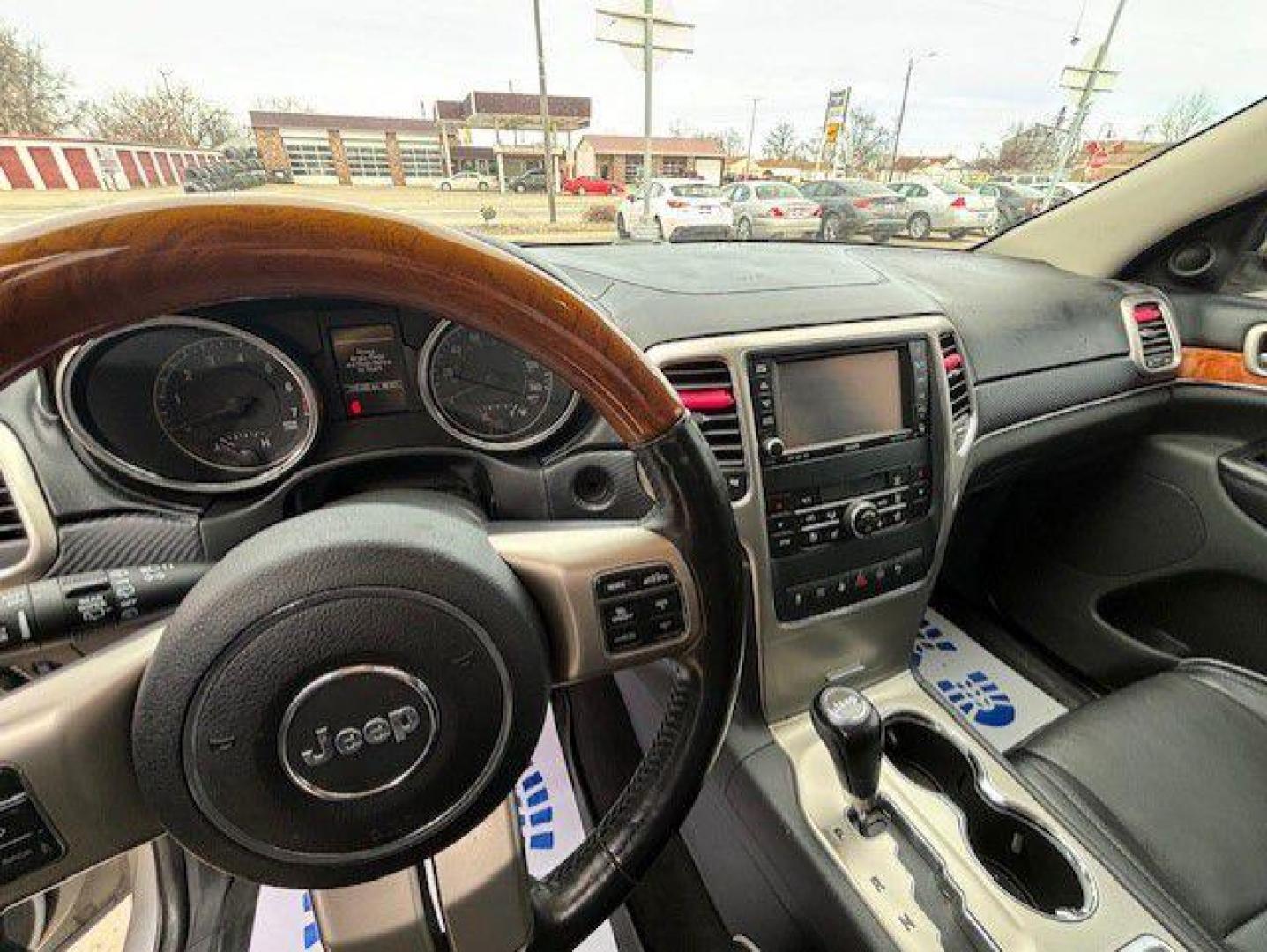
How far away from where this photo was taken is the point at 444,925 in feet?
2.29

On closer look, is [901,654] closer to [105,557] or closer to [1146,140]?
[105,557]

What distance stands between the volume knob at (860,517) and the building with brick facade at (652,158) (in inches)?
62.8

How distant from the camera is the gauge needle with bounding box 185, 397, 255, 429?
3.57 ft

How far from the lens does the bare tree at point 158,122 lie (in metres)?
1.32

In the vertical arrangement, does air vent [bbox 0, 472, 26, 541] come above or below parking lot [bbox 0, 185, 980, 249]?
below

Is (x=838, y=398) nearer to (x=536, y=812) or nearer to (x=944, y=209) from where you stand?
(x=536, y=812)

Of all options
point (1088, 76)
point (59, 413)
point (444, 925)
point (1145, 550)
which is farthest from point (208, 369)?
point (1088, 76)

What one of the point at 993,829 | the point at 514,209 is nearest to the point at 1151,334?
the point at 993,829

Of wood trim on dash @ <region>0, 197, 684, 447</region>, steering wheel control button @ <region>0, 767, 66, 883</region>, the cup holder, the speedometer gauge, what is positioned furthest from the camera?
the speedometer gauge

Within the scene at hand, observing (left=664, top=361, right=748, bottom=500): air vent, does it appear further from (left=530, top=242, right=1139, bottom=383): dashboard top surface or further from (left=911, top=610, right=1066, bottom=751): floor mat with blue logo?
(left=911, top=610, right=1066, bottom=751): floor mat with blue logo

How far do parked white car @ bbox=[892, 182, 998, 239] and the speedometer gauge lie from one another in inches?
85.7

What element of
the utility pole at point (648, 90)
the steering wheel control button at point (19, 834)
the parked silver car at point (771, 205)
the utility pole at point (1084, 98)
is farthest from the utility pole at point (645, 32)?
the steering wheel control button at point (19, 834)

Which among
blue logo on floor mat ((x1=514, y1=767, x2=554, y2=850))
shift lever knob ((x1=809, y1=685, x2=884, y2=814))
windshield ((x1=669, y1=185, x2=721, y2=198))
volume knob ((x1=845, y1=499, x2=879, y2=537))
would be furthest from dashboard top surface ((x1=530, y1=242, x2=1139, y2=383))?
windshield ((x1=669, y1=185, x2=721, y2=198))

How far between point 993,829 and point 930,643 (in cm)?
101
